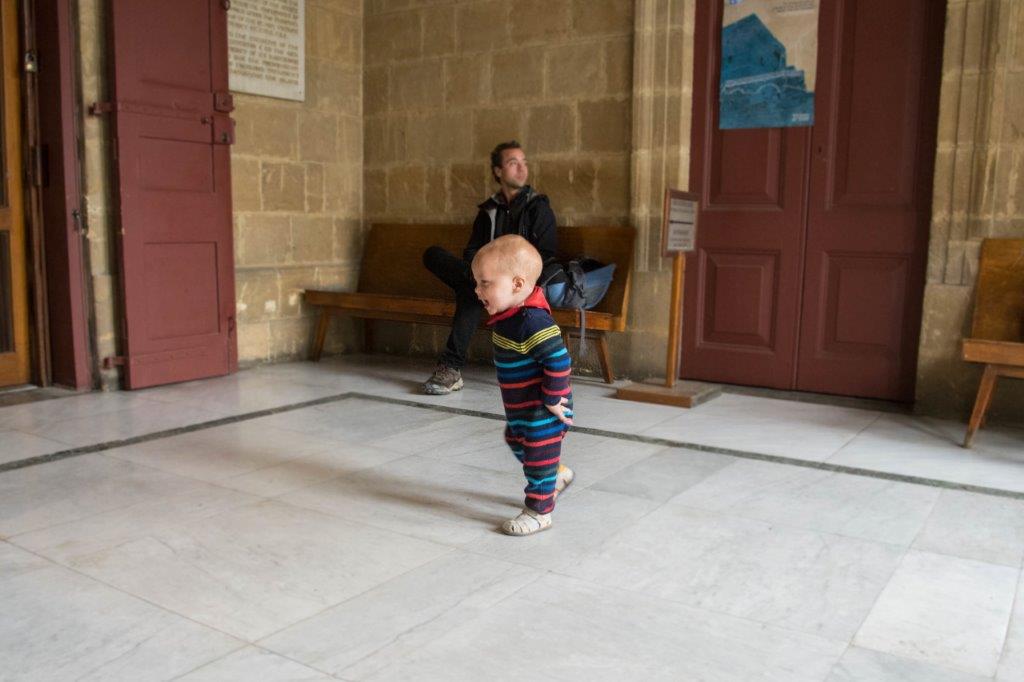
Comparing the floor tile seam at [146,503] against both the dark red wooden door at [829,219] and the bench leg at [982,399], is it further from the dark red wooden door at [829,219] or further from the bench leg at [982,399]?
the dark red wooden door at [829,219]

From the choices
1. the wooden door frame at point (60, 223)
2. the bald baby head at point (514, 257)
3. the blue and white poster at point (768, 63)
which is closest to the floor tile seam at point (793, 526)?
the bald baby head at point (514, 257)

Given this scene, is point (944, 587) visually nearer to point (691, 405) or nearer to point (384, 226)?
point (691, 405)

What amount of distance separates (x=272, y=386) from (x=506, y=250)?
8.62 feet

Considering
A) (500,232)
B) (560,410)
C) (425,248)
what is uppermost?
(500,232)

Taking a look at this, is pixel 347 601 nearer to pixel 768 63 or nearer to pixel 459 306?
pixel 459 306

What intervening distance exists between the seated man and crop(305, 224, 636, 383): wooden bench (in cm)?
22

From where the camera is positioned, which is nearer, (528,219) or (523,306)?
(523,306)

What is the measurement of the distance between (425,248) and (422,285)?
0.83 ft

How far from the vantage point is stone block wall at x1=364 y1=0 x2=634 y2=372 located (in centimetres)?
504

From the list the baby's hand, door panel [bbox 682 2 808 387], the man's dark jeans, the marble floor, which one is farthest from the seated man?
the baby's hand

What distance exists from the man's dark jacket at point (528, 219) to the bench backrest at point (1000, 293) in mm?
2043

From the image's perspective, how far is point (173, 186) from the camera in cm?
465

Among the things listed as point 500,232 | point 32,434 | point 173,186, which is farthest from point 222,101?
point 32,434

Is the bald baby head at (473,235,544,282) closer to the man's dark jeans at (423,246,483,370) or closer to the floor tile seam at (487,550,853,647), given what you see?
the floor tile seam at (487,550,853,647)
